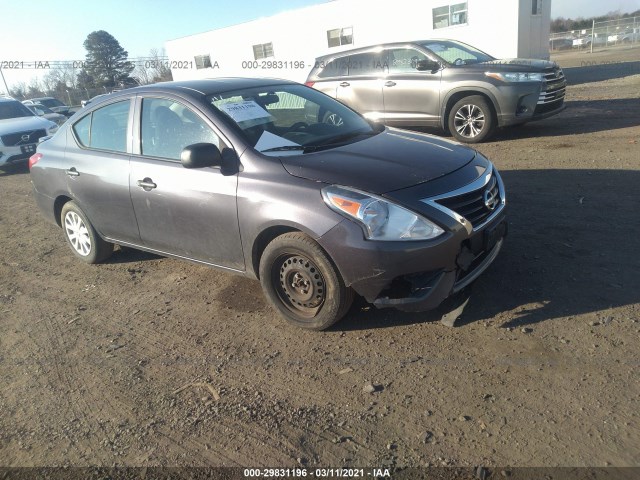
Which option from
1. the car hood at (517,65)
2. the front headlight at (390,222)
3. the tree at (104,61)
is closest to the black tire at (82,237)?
the front headlight at (390,222)

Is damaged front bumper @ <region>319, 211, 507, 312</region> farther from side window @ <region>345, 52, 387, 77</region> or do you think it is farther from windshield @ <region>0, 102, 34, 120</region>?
windshield @ <region>0, 102, 34, 120</region>

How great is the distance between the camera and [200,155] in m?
3.62

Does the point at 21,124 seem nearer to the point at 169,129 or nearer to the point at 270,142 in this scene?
the point at 169,129

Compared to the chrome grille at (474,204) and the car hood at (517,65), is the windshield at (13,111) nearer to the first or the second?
the car hood at (517,65)

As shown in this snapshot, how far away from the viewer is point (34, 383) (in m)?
3.46

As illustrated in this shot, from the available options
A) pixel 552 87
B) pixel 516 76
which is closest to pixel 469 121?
pixel 516 76

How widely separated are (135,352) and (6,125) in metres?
11.2

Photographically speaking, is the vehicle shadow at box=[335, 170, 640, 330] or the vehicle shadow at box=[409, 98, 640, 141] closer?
the vehicle shadow at box=[335, 170, 640, 330]

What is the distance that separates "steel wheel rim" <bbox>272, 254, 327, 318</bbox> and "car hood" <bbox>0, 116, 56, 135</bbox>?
11239 mm

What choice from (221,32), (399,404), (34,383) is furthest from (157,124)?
(221,32)

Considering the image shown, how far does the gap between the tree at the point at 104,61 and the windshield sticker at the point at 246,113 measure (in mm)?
31128

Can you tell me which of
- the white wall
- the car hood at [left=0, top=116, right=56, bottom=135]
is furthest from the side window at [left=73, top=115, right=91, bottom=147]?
the white wall

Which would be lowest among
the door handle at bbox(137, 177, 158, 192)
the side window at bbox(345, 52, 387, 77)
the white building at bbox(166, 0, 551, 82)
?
the door handle at bbox(137, 177, 158, 192)

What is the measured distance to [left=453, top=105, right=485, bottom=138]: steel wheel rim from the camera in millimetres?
8727
